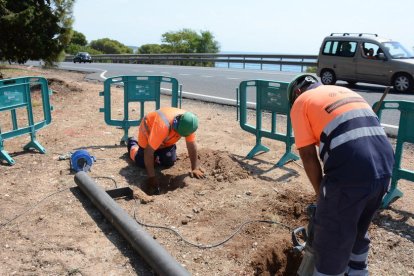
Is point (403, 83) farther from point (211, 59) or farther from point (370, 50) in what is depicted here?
point (211, 59)

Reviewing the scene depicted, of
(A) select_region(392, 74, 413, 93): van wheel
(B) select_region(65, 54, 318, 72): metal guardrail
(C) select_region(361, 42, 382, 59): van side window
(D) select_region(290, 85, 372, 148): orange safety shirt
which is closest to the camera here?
(D) select_region(290, 85, 372, 148): orange safety shirt

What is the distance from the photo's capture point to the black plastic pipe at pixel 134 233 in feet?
11.2

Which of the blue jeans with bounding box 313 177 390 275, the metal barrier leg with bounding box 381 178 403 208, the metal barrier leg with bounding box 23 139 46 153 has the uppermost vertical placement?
the blue jeans with bounding box 313 177 390 275

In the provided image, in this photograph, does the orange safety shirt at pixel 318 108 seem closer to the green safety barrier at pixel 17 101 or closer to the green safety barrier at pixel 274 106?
the green safety barrier at pixel 274 106

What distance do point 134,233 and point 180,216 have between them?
879mm

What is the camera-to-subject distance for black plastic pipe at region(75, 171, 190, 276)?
3.41m

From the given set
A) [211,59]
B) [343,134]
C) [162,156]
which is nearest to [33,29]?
[162,156]

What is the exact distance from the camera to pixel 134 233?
389 cm

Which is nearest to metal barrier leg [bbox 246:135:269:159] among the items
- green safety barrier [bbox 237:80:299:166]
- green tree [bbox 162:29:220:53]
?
green safety barrier [bbox 237:80:299:166]

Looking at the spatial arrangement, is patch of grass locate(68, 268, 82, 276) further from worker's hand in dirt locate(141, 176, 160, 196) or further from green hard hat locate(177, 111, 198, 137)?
green hard hat locate(177, 111, 198, 137)

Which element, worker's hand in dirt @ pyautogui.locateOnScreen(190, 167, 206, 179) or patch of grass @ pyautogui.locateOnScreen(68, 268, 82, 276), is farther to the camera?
worker's hand in dirt @ pyautogui.locateOnScreen(190, 167, 206, 179)

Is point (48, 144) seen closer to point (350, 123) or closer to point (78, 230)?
point (78, 230)

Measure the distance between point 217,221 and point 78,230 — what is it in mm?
1421

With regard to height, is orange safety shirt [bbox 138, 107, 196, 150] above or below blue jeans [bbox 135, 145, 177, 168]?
above
